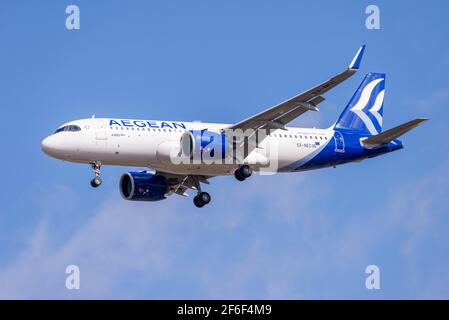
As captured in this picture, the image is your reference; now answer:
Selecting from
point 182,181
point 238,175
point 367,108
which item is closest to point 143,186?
point 182,181

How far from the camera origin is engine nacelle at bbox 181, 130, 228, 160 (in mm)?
55312

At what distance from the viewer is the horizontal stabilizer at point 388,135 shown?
57306 mm

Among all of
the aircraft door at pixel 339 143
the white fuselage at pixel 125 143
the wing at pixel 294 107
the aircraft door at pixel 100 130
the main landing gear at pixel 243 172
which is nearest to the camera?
the wing at pixel 294 107

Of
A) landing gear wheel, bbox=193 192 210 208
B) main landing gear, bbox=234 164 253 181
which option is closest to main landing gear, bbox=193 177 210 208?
landing gear wheel, bbox=193 192 210 208

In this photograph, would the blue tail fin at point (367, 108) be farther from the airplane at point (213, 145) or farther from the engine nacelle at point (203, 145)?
the engine nacelle at point (203, 145)

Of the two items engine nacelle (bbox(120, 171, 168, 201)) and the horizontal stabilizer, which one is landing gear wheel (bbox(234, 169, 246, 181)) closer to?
engine nacelle (bbox(120, 171, 168, 201))

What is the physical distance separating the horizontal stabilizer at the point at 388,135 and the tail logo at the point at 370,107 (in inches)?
103

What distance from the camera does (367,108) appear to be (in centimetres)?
6531

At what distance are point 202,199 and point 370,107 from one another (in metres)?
13.2

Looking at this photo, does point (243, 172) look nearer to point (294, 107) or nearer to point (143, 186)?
point (294, 107)

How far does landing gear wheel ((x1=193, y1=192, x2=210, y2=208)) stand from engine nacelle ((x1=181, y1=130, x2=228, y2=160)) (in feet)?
16.1

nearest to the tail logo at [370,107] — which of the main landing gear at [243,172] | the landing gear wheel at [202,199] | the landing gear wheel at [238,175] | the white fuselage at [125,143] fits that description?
the white fuselage at [125,143]
